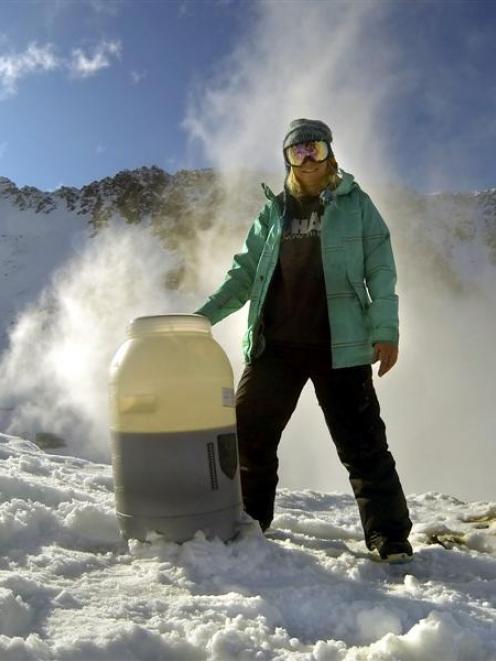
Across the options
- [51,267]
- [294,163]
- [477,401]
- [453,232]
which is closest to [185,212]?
[51,267]

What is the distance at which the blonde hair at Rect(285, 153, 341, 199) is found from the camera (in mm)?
2764

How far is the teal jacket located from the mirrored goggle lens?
0.13 m

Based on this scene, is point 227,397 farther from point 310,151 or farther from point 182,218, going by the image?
point 182,218

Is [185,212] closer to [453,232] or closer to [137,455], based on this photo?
[453,232]

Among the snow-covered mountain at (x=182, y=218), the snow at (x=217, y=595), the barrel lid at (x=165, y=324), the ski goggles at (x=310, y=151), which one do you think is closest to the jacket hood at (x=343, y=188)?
the ski goggles at (x=310, y=151)

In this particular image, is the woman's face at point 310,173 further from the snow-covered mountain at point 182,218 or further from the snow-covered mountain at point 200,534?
the snow-covered mountain at point 182,218

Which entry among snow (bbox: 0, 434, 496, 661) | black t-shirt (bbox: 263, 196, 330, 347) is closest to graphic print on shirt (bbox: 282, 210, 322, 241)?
black t-shirt (bbox: 263, 196, 330, 347)

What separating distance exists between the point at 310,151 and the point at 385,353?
3.01 feet

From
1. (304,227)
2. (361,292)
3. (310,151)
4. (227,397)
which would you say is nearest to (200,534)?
(227,397)

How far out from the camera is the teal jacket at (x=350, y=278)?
2531 millimetres

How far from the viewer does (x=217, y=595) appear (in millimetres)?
1800

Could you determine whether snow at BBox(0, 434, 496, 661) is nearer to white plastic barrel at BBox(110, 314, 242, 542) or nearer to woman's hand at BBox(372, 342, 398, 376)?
white plastic barrel at BBox(110, 314, 242, 542)

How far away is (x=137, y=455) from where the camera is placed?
87.4 inches

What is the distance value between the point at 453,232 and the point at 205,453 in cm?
4771
